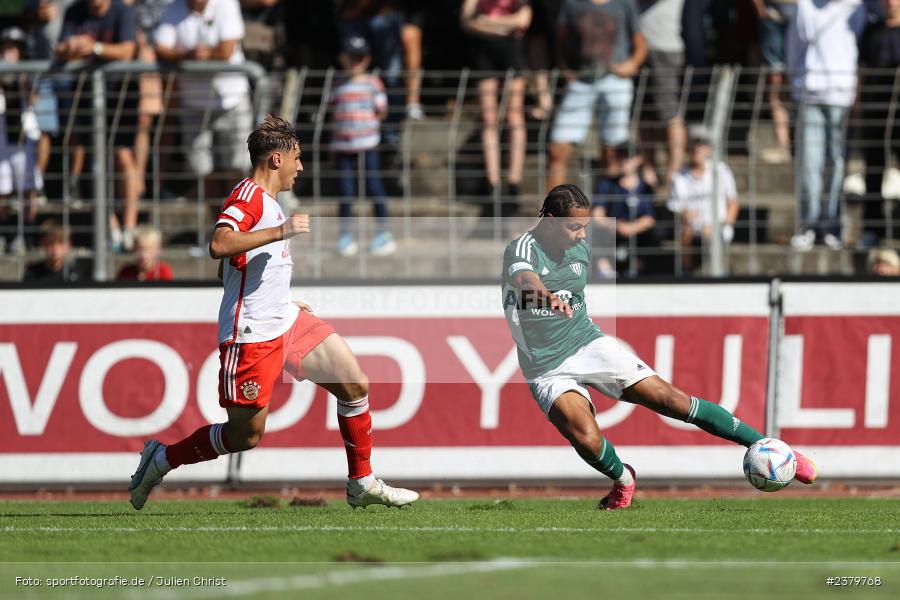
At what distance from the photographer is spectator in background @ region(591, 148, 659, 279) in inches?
527

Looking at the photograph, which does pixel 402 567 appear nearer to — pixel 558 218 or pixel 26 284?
pixel 558 218

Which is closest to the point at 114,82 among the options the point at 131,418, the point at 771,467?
the point at 131,418

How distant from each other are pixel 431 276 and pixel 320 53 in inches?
175

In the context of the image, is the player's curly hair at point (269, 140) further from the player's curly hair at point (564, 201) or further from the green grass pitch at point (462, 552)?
the green grass pitch at point (462, 552)

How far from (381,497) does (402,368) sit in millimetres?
3281

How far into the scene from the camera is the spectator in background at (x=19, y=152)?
13.5m

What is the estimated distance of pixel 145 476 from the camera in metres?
9.00

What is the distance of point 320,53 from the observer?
1620 cm

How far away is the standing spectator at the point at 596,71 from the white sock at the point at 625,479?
470cm

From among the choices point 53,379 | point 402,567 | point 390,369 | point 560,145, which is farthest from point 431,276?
point 402,567

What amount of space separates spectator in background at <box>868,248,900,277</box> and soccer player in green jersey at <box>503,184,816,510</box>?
402 centimetres

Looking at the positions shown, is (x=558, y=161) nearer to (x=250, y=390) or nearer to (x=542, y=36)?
(x=542, y=36)

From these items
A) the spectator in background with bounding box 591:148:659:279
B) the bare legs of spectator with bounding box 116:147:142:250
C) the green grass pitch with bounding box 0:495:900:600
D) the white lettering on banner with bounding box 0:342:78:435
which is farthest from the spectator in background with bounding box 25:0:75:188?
the green grass pitch with bounding box 0:495:900:600

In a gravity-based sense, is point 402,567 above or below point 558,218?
below
